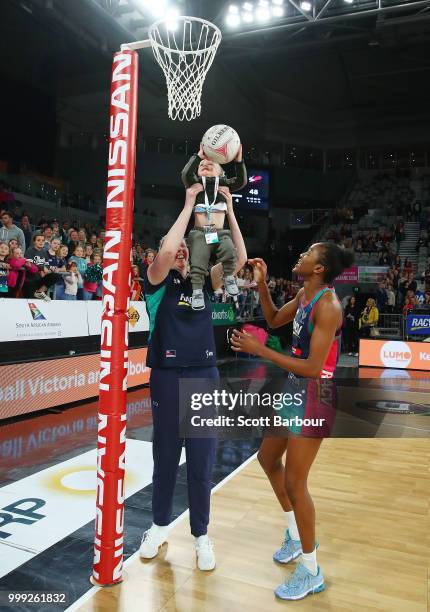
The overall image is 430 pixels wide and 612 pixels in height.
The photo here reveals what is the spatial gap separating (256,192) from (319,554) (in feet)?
65.7

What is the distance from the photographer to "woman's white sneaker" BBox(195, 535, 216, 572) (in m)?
2.74

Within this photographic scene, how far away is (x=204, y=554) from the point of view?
2756mm

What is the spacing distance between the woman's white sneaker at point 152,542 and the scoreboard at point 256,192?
19370 millimetres

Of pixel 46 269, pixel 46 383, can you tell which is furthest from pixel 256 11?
pixel 46 383

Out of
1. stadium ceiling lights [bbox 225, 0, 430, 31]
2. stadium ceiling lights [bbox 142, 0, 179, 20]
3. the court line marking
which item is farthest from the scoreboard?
the court line marking

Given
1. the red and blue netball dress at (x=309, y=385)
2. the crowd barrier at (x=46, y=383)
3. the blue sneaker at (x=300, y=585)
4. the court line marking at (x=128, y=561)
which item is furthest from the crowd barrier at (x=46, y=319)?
the blue sneaker at (x=300, y=585)

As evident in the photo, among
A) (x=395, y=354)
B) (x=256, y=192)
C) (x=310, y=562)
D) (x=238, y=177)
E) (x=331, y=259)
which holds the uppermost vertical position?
(x=256, y=192)

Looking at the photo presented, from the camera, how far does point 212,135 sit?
2357 millimetres

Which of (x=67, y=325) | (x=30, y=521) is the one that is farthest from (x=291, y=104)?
(x=30, y=521)

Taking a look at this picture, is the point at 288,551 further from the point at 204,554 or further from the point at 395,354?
the point at 395,354

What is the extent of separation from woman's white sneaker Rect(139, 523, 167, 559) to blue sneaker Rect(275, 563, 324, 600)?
76 cm

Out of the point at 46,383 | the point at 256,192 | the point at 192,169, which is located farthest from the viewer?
the point at 256,192

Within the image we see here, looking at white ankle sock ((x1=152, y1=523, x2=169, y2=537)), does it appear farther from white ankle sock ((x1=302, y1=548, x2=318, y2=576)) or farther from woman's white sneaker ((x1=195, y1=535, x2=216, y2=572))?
white ankle sock ((x1=302, y1=548, x2=318, y2=576))

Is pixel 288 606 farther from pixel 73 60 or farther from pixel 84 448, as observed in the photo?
pixel 73 60
